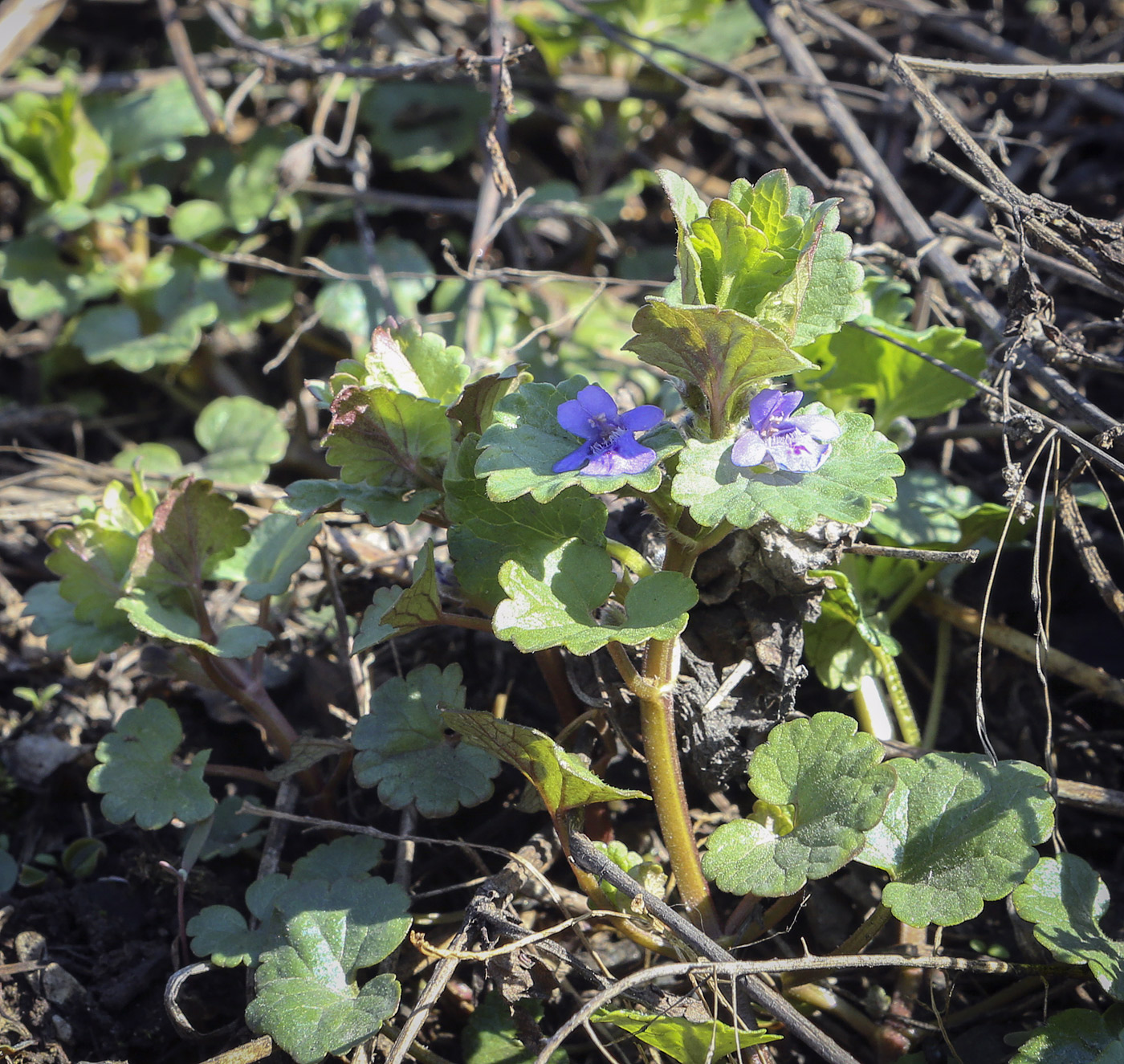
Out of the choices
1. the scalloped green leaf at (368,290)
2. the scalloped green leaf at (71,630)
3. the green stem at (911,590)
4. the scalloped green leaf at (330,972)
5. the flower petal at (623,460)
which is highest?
the flower petal at (623,460)

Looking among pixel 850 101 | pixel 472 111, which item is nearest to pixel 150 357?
pixel 472 111

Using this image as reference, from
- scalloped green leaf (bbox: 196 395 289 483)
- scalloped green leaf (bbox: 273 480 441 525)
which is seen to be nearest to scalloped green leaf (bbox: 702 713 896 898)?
scalloped green leaf (bbox: 273 480 441 525)

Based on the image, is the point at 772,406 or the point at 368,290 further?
the point at 368,290

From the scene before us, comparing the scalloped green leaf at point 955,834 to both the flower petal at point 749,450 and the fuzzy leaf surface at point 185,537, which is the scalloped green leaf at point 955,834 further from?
the fuzzy leaf surface at point 185,537

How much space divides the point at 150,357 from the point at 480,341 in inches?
39.9

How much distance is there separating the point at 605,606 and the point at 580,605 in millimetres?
106

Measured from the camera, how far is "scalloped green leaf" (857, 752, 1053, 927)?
150cm

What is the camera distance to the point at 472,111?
3.42 m

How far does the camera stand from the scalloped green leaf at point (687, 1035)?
146 cm

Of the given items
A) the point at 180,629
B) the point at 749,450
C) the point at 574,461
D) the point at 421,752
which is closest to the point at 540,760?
the point at 421,752

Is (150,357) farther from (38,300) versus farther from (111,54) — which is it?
(111,54)

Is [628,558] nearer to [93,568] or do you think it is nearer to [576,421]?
[576,421]

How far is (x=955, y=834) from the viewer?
1588mm

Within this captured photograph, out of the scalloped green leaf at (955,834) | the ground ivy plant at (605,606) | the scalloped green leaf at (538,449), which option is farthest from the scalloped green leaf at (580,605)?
the scalloped green leaf at (955,834)
